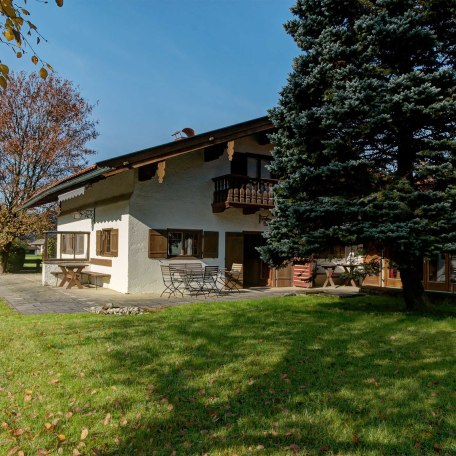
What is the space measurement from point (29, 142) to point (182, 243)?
1423 cm

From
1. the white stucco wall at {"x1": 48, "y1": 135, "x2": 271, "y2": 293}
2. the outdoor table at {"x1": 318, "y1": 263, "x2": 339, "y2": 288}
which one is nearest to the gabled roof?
the white stucco wall at {"x1": 48, "y1": 135, "x2": 271, "y2": 293}

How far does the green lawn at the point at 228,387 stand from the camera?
10.3 ft

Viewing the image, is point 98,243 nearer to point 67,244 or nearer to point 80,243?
point 80,243

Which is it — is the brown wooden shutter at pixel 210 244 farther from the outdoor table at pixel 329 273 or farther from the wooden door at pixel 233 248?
the outdoor table at pixel 329 273

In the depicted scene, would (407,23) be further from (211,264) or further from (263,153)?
(211,264)

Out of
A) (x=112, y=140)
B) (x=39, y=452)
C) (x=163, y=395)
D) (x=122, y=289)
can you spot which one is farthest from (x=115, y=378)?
(x=112, y=140)

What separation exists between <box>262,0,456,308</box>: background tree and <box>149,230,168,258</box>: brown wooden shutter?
488 centimetres

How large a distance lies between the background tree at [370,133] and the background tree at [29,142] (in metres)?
18.2

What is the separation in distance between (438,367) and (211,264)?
9.48 metres

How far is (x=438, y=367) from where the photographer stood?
4918mm

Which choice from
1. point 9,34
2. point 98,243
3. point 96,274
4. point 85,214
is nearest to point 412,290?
point 9,34

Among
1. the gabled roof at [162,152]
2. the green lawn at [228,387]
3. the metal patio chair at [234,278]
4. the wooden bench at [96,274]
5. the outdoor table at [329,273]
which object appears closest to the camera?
the green lawn at [228,387]

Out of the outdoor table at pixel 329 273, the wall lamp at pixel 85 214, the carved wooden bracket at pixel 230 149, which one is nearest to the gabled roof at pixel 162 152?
the carved wooden bracket at pixel 230 149

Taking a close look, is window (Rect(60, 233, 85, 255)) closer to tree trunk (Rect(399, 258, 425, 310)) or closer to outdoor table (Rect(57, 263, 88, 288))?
outdoor table (Rect(57, 263, 88, 288))
